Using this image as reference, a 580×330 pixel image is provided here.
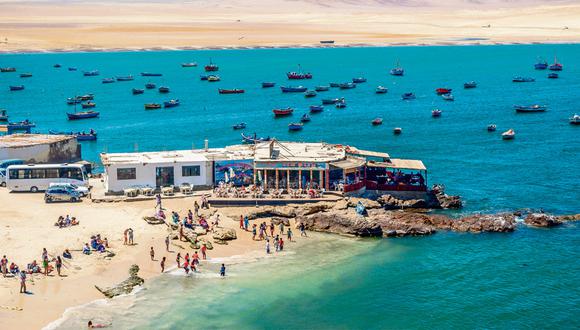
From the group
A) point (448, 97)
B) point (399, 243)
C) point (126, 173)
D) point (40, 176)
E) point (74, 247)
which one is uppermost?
point (448, 97)

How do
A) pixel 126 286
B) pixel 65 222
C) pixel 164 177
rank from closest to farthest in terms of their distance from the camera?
pixel 126 286 < pixel 65 222 < pixel 164 177

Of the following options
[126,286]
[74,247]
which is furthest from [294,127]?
[126,286]

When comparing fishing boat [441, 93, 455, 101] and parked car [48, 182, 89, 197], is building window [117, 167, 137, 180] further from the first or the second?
fishing boat [441, 93, 455, 101]

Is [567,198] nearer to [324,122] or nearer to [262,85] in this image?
[324,122]

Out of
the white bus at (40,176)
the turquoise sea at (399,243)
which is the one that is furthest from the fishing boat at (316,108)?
A: the white bus at (40,176)

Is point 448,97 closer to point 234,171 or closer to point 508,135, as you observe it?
point 508,135

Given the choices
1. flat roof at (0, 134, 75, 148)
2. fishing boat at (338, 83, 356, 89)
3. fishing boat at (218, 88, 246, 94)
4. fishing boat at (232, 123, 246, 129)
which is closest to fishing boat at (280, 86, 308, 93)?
fishing boat at (338, 83, 356, 89)
